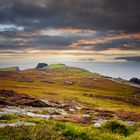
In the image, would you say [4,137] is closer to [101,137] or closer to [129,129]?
[101,137]

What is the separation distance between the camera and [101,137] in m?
17.4

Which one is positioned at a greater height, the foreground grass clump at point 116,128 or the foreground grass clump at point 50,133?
the foreground grass clump at point 50,133

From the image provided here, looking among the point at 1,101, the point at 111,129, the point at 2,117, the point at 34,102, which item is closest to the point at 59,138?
the point at 111,129

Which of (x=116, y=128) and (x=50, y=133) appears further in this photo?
(x=116, y=128)

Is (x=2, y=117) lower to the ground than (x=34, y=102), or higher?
higher

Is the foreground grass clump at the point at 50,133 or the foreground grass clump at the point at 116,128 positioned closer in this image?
the foreground grass clump at the point at 50,133

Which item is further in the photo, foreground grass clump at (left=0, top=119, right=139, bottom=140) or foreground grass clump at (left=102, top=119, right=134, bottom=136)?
foreground grass clump at (left=102, top=119, right=134, bottom=136)

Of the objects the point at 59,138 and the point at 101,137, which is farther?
the point at 101,137

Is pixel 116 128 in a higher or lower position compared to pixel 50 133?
lower

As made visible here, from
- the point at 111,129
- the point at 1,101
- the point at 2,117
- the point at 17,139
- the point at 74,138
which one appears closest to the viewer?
the point at 17,139

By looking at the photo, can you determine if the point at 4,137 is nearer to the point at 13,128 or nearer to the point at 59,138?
the point at 13,128

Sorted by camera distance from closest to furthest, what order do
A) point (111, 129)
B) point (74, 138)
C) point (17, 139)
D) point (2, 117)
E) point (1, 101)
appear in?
1. point (17, 139)
2. point (74, 138)
3. point (111, 129)
4. point (2, 117)
5. point (1, 101)

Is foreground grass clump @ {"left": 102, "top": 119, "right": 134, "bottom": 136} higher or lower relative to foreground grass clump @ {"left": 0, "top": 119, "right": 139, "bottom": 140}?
lower

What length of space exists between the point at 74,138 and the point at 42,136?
1.88 m
